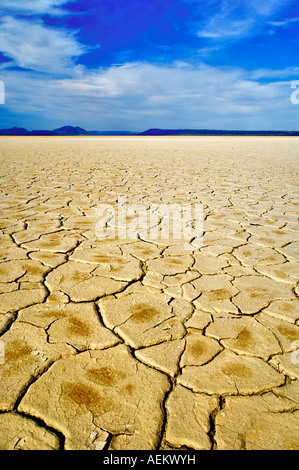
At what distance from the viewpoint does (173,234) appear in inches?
100

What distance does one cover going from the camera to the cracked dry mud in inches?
34.2

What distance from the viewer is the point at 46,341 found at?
1.21m

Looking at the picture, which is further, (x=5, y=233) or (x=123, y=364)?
(x=5, y=233)

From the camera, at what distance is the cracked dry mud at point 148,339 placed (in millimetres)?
869

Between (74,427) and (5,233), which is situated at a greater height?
(5,233)

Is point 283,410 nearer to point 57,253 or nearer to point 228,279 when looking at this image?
point 228,279

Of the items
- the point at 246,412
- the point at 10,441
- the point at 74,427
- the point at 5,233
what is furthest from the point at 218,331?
the point at 5,233

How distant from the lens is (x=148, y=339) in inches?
49.0

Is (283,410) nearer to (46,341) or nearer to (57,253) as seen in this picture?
(46,341)

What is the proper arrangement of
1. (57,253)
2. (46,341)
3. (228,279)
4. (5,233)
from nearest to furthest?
(46,341), (228,279), (57,253), (5,233)
